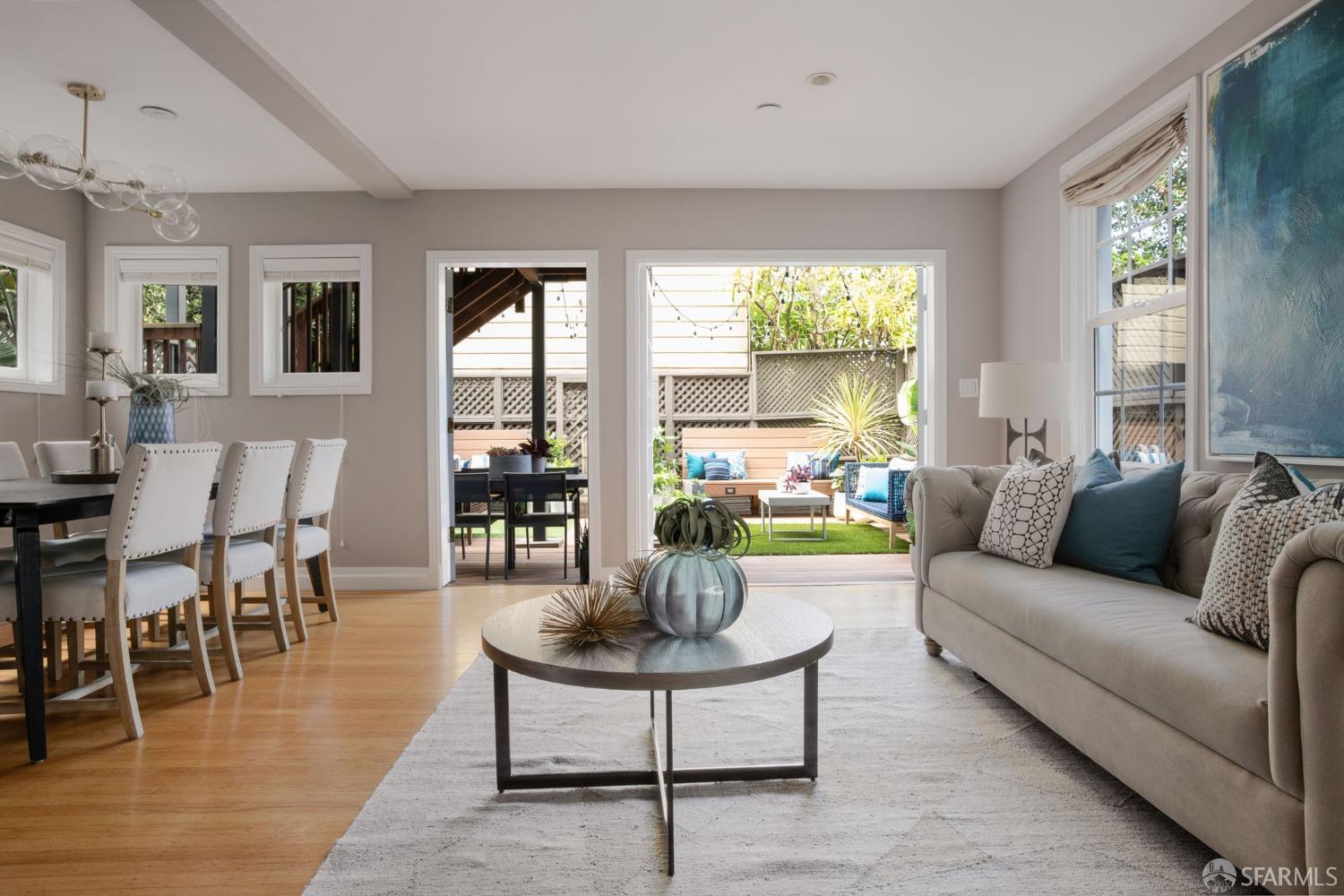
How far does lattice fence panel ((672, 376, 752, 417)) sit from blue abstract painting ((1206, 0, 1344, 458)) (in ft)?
23.5

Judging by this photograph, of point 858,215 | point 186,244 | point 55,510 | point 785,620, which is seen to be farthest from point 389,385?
point 785,620

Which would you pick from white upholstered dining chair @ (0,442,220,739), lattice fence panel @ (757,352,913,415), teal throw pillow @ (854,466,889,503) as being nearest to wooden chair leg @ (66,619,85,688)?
white upholstered dining chair @ (0,442,220,739)

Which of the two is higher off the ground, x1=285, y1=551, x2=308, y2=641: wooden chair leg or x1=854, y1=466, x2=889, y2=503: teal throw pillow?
x1=854, y1=466, x2=889, y2=503: teal throw pillow

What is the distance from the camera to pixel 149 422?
10.4 feet

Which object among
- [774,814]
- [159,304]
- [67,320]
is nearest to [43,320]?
[67,320]

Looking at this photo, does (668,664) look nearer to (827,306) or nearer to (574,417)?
(574,417)

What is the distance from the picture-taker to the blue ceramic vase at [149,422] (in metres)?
3.16

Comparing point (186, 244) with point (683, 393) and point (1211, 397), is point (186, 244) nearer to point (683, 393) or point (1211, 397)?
point (1211, 397)

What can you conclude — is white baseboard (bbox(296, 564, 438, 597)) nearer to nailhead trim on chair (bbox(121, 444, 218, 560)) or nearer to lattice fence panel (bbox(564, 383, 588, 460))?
nailhead trim on chair (bbox(121, 444, 218, 560))

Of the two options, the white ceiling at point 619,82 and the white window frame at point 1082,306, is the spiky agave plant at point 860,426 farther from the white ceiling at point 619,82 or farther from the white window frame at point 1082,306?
the white window frame at point 1082,306

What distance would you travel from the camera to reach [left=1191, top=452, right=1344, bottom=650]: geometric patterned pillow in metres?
1.64

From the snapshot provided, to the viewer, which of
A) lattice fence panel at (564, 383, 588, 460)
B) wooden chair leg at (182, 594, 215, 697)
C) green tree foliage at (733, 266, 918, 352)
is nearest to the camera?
wooden chair leg at (182, 594, 215, 697)

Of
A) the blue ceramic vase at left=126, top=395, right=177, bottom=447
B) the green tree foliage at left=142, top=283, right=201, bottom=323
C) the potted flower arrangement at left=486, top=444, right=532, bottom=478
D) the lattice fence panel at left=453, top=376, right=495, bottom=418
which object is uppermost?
the green tree foliage at left=142, top=283, right=201, bottom=323

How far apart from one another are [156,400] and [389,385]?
1.55 meters
